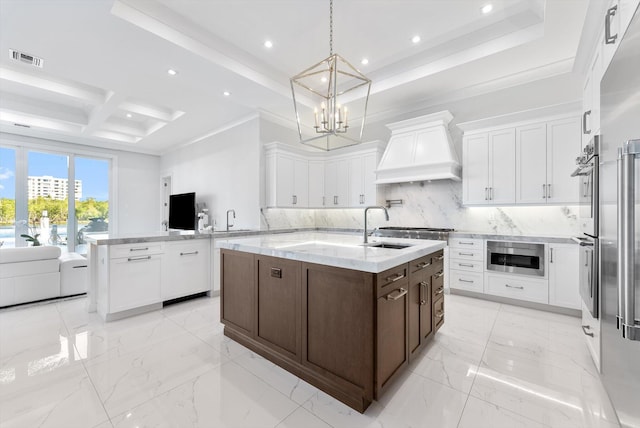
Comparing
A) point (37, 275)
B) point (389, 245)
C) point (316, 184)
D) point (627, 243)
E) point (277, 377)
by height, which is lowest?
point (277, 377)

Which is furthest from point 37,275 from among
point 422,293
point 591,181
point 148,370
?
point 591,181

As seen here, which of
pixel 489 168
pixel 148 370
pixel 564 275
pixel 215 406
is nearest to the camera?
pixel 215 406

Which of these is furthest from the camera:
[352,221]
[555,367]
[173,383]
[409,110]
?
[352,221]

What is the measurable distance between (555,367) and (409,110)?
4.20 m

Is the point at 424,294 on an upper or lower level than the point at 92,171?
lower

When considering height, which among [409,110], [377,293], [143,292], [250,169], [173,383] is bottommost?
[173,383]

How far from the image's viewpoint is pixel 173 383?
2.00 metres

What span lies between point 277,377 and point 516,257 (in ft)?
10.9

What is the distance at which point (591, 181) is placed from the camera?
2.02 meters

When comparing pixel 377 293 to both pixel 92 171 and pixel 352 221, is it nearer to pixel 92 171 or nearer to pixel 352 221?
pixel 352 221

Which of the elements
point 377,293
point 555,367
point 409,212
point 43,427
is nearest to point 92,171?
point 43,427

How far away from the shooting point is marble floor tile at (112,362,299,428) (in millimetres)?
1618

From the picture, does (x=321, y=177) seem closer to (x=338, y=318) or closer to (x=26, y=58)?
(x=338, y=318)

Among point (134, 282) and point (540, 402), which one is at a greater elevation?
point (134, 282)
